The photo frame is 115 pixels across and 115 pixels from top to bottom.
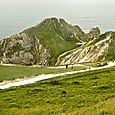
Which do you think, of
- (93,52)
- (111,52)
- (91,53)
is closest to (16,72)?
(111,52)

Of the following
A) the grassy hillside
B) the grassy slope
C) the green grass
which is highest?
the grassy hillside

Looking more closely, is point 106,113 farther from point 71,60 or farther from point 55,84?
point 71,60

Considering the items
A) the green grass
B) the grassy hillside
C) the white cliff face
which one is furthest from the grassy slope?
the white cliff face

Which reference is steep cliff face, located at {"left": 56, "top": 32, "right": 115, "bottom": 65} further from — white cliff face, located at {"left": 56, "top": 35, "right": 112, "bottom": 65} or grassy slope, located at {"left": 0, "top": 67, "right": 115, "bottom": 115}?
grassy slope, located at {"left": 0, "top": 67, "right": 115, "bottom": 115}

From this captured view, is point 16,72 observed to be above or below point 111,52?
below

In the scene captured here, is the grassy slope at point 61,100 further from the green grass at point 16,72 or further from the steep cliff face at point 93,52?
the steep cliff face at point 93,52

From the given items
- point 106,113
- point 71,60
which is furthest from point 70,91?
point 71,60

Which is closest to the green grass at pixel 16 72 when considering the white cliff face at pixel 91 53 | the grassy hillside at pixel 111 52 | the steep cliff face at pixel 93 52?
the grassy hillside at pixel 111 52

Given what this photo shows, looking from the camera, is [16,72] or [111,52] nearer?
[16,72]

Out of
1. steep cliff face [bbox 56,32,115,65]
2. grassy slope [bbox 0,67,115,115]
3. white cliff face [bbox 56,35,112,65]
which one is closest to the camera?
grassy slope [bbox 0,67,115,115]

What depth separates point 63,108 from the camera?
3628 centimetres

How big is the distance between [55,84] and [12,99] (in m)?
13.1

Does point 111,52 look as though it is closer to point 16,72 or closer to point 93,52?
point 93,52

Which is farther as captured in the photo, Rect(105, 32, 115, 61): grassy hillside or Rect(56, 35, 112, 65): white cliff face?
Rect(56, 35, 112, 65): white cliff face
